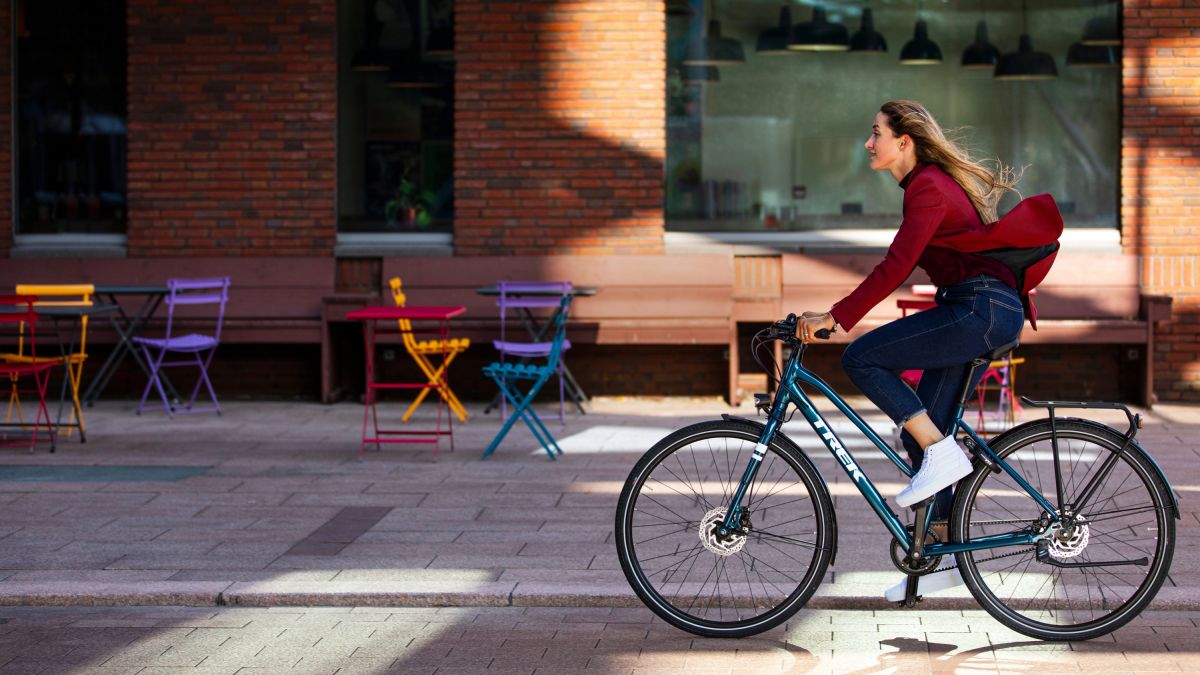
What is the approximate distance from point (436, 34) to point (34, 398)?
4.38 metres

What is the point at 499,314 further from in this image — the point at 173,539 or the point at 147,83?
the point at 173,539

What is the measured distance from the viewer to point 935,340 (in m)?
5.00

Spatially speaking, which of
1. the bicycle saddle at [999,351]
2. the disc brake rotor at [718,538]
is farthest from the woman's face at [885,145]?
the disc brake rotor at [718,538]

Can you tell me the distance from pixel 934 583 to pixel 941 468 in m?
0.46

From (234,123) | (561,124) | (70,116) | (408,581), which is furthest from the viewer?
(70,116)

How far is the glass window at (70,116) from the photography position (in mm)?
12977

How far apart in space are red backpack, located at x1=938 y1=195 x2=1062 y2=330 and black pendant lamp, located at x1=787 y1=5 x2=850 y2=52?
8054 mm

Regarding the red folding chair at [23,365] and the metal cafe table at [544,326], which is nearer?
the red folding chair at [23,365]

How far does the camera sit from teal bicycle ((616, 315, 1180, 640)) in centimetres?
505

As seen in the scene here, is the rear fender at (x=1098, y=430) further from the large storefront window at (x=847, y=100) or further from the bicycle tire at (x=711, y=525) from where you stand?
the large storefront window at (x=847, y=100)

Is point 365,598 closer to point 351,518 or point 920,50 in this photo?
point 351,518

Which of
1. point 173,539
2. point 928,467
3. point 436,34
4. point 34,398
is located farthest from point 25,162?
point 928,467

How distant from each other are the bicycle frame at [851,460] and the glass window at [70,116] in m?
9.19

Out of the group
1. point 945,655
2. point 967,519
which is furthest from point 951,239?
point 945,655
